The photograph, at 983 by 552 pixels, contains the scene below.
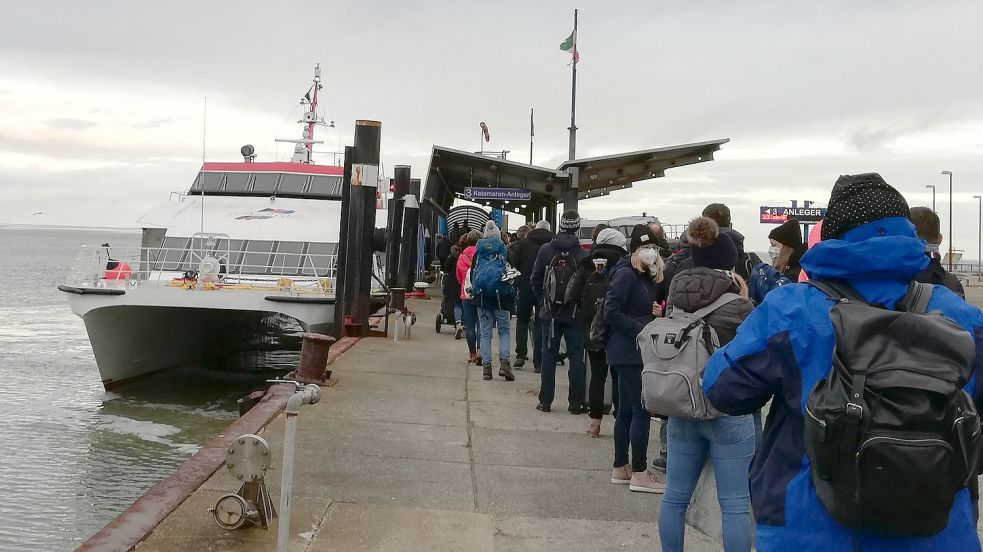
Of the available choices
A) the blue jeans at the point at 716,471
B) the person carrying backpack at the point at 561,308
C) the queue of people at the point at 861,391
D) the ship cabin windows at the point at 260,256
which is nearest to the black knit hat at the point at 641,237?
the blue jeans at the point at 716,471

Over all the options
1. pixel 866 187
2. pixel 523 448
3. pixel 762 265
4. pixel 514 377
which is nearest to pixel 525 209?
pixel 514 377

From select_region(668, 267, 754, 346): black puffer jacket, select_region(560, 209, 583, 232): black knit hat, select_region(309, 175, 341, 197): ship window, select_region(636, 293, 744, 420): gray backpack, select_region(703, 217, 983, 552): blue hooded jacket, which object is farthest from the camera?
select_region(309, 175, 341, 197): ship window

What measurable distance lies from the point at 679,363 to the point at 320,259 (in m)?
13.7

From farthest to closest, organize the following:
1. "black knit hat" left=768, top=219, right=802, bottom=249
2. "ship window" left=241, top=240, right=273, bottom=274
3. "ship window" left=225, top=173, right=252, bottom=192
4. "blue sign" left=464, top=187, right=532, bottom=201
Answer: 1. "ship window" left=225, top=173, right=252, bottom=192
2. "blue sign" left=464, top=187, right=532, bottom=201
3. "ship window" left=241, top=240, right=273, bottom=274
4. "black knit hat" left=768, top=219, right=802, bottom=249

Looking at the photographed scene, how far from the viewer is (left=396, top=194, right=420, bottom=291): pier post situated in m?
20.5

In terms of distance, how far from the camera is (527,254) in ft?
36.4

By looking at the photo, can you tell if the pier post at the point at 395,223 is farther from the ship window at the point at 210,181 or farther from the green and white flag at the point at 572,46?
the green and white flag at the point at 572,46

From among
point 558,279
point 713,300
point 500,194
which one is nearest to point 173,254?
point 500,194

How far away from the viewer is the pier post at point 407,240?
67.4ft

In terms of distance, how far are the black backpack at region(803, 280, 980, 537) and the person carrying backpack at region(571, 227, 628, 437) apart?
4837 millimetres

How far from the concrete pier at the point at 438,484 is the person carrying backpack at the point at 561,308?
27 centimetres

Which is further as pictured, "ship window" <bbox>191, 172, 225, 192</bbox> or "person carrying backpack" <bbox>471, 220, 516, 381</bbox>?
"ship window" <bbox>191, 172, 225, 192</bbox>

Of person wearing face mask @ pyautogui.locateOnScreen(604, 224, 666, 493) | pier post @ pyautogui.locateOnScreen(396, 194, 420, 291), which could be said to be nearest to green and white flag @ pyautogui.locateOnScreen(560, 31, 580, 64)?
pier post @ pyautogui.locateOnScreen(396, 194, 420, 291)

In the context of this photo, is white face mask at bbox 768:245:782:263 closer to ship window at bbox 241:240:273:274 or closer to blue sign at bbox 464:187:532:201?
ship window at bbox 241:240:273:274
